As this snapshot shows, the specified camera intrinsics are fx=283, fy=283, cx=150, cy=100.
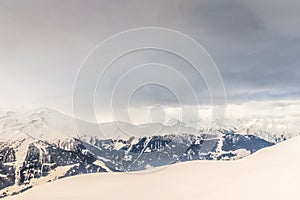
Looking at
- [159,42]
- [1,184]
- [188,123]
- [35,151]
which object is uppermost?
[159,42]

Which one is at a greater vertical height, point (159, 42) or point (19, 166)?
point (159, 42)

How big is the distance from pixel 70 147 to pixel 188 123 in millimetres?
24535

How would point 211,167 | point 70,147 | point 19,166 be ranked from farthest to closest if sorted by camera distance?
point 19,166 < point 70,147 < point 211,167

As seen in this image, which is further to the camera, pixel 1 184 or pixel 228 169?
pixel 1 184

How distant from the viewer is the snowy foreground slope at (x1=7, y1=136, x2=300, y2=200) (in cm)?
338

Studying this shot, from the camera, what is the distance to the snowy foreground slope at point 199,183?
338 cm

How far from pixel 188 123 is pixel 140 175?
4.08ft

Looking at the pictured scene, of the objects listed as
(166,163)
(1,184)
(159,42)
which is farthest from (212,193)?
(1,184)

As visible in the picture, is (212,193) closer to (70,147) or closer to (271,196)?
Result: (271,196)

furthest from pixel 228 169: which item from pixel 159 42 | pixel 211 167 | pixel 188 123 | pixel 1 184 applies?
pixel 1 184

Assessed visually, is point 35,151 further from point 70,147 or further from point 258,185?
point 258,185

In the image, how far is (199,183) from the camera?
4102 mm

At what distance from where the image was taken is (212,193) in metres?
3.58

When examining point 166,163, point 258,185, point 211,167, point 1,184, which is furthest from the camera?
point 1,184
